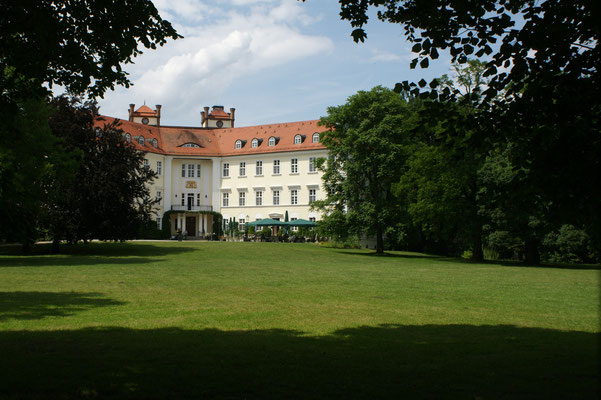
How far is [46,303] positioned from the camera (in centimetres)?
1239

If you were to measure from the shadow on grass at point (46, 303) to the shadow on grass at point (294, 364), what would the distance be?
7.38 ft

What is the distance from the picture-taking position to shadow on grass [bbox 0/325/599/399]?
5.59 meters

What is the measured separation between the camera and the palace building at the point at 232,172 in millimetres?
65500

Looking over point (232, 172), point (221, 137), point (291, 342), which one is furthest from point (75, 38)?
point (221, 137)

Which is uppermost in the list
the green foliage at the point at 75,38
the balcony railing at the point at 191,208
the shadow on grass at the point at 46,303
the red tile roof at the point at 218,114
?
the red tile roof at the point at 218,114

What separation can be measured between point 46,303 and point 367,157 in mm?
31062

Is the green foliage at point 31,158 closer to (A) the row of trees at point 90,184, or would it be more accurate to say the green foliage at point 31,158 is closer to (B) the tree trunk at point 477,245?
(A) the row of trees at point 90,184

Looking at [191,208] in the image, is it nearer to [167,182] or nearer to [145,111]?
[167,182]

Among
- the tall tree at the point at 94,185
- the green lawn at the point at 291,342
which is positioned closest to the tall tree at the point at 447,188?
the tall tree at the point at 94,185

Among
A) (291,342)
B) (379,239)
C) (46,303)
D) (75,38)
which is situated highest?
(75,38)

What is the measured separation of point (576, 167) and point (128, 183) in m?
31.9

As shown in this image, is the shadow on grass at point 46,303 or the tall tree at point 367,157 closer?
the shadow on grass at point 46,303

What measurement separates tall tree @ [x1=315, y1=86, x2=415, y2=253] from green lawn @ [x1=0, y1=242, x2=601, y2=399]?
2423 cm

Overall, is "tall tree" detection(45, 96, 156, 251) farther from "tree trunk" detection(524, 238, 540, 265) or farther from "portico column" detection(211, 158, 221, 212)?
"portico column" detection(211, 158, 221, 212)
